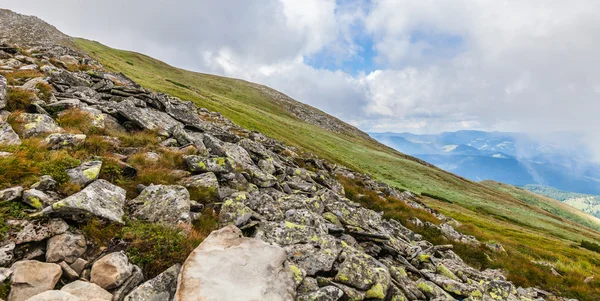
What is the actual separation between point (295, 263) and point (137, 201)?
19.1 ft

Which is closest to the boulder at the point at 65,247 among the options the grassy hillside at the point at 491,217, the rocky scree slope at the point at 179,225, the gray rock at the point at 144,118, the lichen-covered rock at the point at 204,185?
the rocky scree slope at the point at 179,225

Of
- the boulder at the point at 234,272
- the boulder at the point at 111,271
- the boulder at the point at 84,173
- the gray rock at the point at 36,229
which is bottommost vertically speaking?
the boulder at the point at 111,271

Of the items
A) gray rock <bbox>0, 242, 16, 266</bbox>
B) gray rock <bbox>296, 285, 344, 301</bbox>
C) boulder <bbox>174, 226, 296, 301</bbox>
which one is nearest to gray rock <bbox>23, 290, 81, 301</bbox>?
gray rock <bbox>0, 242, 16, 266</bbox>

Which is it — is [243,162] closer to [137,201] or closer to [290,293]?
[137,201]

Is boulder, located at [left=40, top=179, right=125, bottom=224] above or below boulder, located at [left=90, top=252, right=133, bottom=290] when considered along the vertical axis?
above

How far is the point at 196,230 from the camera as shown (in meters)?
8.77

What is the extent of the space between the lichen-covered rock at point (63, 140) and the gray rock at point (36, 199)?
3.81 metres

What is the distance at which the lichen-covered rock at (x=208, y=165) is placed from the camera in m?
12.5

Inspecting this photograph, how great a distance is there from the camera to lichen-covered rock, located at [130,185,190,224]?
28.1 ft

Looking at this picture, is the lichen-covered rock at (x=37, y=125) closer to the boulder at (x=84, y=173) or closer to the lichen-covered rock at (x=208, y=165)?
the boulder at (x=84, y=173)

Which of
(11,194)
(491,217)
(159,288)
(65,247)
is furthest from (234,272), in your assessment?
(491,217)

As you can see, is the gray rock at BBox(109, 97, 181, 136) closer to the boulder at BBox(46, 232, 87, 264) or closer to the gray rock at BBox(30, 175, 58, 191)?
the gray rock at BBox(30, 175, 58, 191)

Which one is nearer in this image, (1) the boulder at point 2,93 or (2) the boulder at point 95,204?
(2) the boulder at point 95,204

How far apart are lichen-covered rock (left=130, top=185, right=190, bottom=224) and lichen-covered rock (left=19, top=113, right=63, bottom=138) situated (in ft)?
19.6
